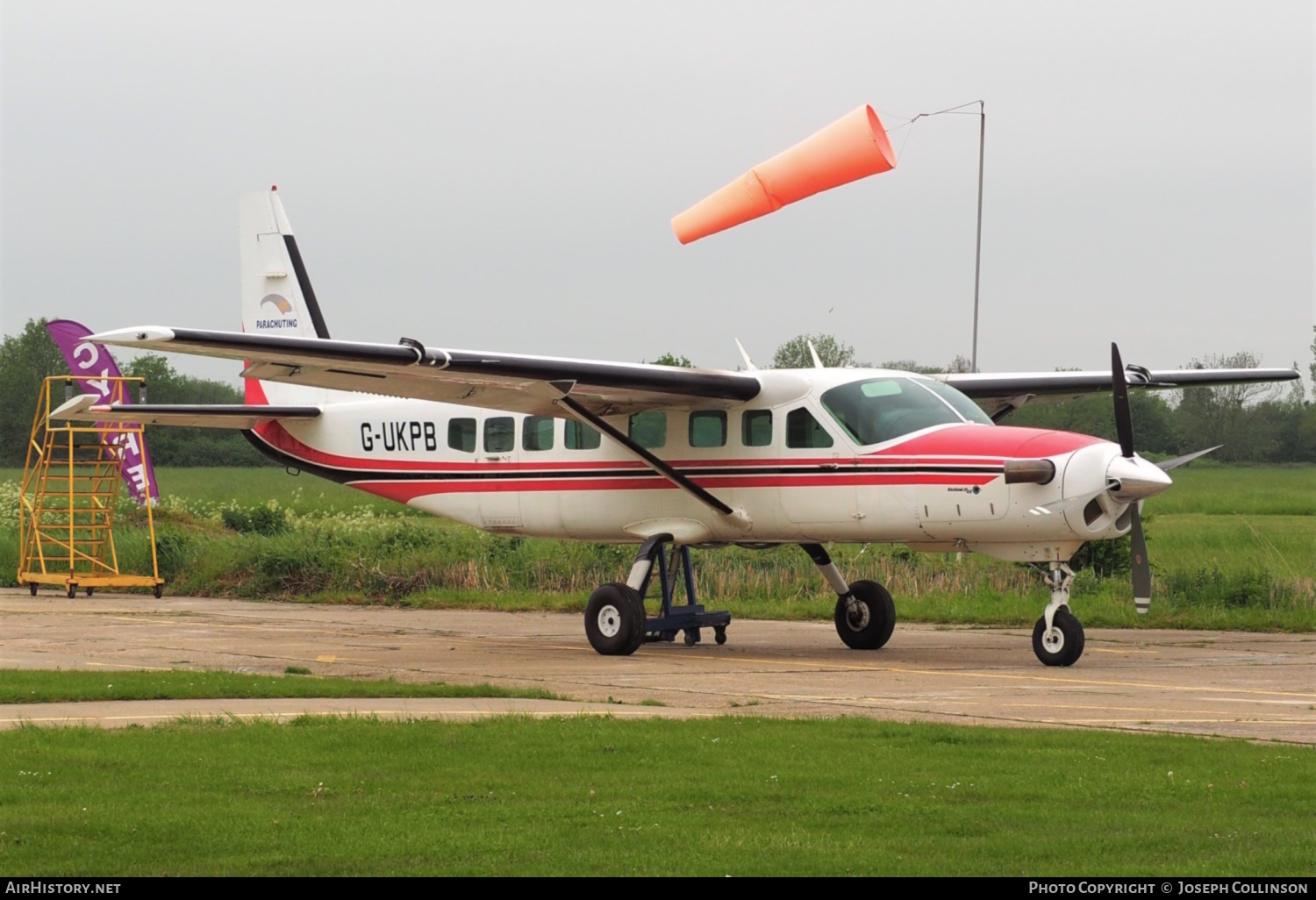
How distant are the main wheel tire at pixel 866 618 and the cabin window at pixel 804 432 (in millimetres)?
2206

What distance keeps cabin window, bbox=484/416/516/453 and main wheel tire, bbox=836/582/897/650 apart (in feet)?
14.7

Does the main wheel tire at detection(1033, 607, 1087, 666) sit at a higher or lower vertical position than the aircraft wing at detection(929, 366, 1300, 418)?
lower

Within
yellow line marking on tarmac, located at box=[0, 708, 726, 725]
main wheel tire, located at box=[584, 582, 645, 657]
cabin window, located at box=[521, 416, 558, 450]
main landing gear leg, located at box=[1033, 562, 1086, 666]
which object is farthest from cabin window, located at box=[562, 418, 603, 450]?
yellow line marking on tarmac, located at box=[0, 708, 726, 725]

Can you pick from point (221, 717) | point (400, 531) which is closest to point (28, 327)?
point (400, 531)

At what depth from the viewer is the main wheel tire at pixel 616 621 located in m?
17.6

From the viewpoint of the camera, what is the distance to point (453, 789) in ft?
28.2

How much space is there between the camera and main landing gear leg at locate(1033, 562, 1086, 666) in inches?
628

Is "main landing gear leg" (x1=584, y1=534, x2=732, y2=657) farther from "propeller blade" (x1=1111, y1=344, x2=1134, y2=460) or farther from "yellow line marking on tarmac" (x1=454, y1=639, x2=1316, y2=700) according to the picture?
"propeller blade" (x1=1111, y1=344, x2=1134, y2=460)

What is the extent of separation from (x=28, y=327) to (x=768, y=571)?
→ 74484 millimetres

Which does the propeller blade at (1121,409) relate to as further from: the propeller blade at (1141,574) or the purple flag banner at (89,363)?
the purple flag banner at (89,363)

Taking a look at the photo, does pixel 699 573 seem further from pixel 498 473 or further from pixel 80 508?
pixel 80 508

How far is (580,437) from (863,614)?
3.91 m

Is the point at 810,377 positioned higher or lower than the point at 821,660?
higher
